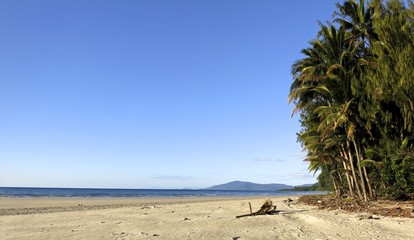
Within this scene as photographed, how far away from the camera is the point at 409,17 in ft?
43.5

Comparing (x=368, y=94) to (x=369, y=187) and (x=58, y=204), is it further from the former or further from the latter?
(x=58, y=204)

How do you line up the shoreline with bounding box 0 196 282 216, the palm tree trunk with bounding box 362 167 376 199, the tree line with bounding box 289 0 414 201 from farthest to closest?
1. the shoreline with bounding box 0 196 282 216
2. the palm tree trunk with bounding box 362 167 376 199
3. the tree line with bounding box 289 0 414 201

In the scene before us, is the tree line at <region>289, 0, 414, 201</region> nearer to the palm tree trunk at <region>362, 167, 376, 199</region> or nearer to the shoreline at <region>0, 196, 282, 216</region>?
the palm tree trunk at <region>362, 167, 376, 199</region>

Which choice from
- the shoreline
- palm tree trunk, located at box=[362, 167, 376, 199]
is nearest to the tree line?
palm tree trunk, located at box=[362, 167, 376, 199]

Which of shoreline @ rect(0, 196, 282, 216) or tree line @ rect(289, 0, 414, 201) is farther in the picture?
shoreline @ rect(0, 196, 282, 216)

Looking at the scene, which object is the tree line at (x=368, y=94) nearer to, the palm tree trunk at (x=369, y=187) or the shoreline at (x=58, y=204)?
the palm tree trunk at (x=369, y=187)

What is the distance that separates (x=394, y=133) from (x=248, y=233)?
12.4 m

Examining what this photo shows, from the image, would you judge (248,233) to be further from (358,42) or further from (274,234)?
(358,42)

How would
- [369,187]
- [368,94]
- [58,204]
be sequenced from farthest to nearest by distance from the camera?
1. [58,204]
2. [369,187]
3. [368,94]

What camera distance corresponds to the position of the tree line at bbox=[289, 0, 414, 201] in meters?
13.2

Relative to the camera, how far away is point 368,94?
1527 cm

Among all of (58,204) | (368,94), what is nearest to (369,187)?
(368,94)

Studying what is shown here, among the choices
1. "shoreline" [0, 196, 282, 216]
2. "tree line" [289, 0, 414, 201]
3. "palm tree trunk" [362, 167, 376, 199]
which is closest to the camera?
"tree line" [289, 0, 414, 201]

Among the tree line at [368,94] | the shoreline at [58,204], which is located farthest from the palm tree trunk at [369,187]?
the shoreline at [58,204]
